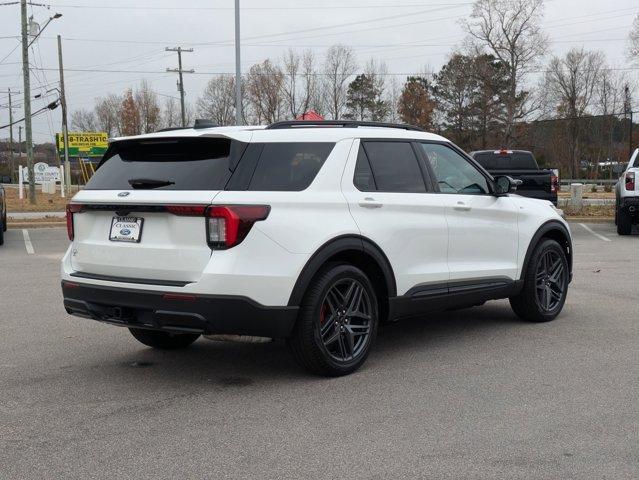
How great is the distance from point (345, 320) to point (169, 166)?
1.60 metres

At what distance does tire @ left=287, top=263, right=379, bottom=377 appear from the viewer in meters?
5.09

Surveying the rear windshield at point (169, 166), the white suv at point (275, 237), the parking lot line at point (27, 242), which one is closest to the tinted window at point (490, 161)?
the parking lot line at point (27, 242)

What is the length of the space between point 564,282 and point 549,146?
63.0 metres

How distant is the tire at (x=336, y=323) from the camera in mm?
5086

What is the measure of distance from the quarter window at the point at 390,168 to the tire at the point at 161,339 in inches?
76.0

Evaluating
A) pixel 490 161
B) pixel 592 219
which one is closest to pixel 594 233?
pixel 490 161

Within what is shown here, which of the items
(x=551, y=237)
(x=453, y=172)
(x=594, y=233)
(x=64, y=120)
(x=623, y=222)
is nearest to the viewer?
(x=453, y=172)

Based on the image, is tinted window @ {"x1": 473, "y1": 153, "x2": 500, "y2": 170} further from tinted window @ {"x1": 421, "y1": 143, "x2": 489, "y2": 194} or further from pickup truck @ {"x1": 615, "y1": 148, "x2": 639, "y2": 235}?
tinted window @ {"x1": 421, "y1": 143, "x2": 489, "y2": 194}

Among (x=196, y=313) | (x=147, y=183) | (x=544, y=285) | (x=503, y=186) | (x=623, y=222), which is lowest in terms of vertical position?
(x=623, y=222)

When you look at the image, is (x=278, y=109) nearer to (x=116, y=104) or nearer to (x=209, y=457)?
(x=116, y=104)

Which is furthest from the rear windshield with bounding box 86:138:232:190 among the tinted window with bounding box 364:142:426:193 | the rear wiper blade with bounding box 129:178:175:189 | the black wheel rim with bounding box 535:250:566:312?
the black wheel rim with bounding box 535:250:566:312

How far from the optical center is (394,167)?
232 inches

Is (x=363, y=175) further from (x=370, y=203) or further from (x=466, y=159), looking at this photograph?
(x=466, y=159)

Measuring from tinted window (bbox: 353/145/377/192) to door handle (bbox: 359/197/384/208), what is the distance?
80mm
